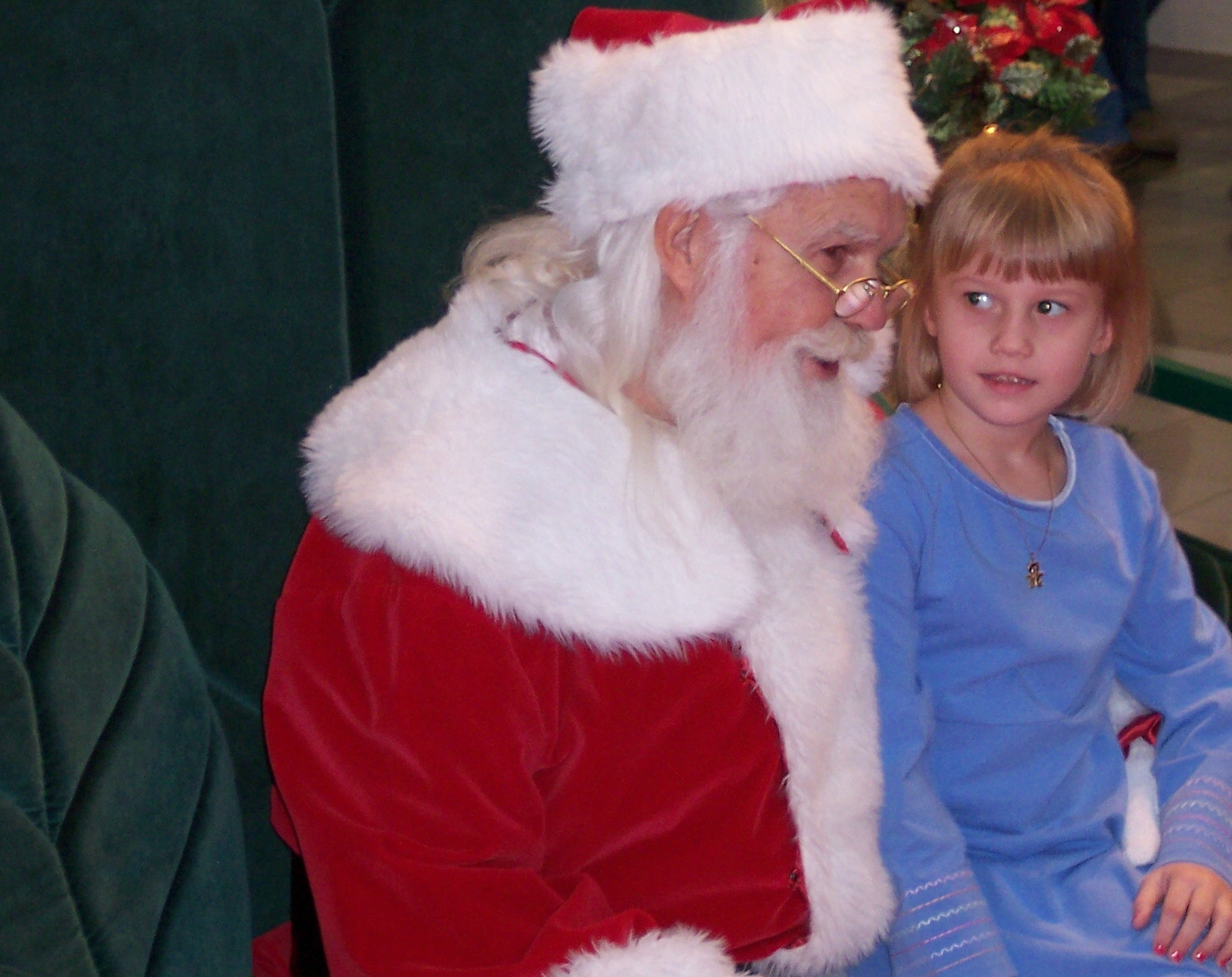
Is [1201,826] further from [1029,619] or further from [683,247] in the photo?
[683,247]

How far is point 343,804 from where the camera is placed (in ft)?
3.87

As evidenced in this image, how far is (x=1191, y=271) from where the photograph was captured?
5742 mm

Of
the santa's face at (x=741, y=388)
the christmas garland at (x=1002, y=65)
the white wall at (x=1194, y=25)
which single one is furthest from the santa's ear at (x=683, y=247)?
the white wall at (x=1194, y=25)

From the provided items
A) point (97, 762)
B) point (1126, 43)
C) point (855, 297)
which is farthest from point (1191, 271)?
point (97, 762)

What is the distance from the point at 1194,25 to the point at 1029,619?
899 centimetres

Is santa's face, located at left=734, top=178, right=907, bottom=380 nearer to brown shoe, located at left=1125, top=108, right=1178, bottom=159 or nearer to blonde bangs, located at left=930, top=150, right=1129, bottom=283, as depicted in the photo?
blonde bangs, located at left=930, top=150, right=1129, bottom=283

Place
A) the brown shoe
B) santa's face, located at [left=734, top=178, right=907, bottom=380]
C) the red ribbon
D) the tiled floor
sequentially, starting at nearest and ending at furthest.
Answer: santa's face, located at [left=734, top=178, right=907, bottom=380], the red ribbon, the tiled floor, the brown shoe

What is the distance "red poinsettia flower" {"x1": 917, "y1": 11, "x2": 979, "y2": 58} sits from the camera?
2.18 metres

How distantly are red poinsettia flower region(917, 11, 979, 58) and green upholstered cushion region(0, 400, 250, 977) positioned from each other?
1588 millimetres

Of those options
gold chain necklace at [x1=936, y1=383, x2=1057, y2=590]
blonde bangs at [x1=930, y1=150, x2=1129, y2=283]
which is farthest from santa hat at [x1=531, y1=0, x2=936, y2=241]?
gold chain necklace at [x1=936, y1=383, x2=1057, y2=590]

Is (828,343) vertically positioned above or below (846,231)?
below

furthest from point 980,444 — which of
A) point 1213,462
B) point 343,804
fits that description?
point 1213,462

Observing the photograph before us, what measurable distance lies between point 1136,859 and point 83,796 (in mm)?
1175

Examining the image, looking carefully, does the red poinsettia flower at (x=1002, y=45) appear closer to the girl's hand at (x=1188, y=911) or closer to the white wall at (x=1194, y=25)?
the girl's hand at (x=1188, y=911)
